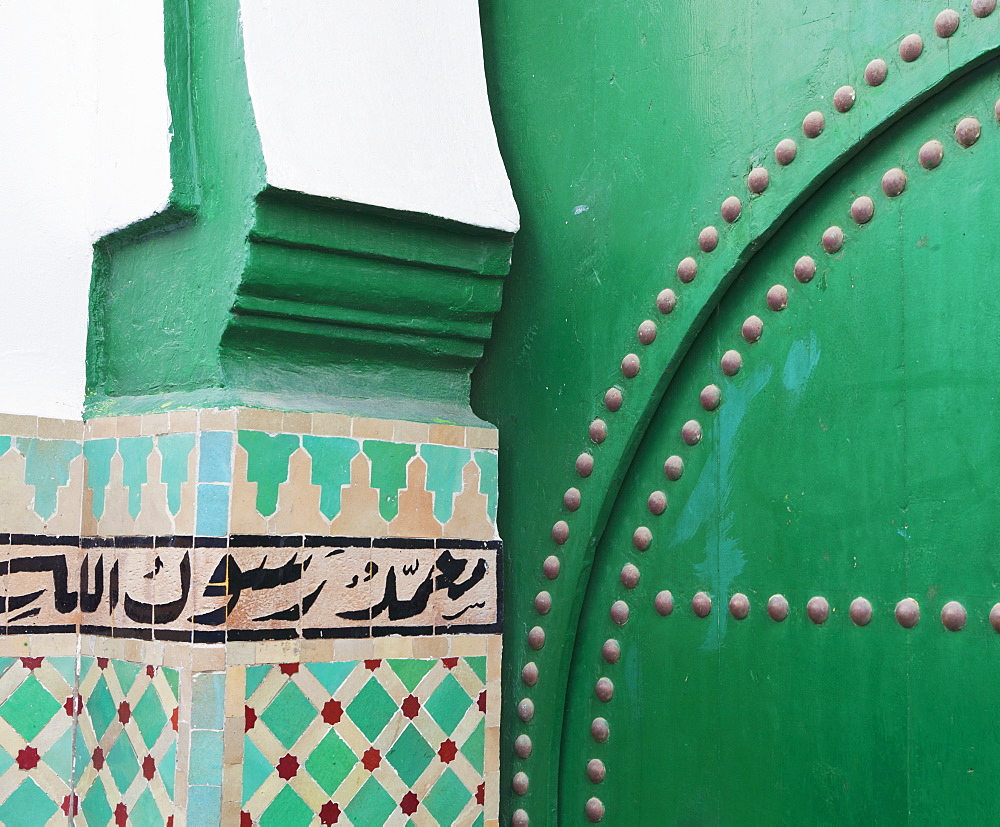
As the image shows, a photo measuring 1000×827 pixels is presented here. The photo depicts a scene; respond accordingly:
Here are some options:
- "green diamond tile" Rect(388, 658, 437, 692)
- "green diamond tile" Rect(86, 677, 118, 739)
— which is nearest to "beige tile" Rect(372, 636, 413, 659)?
"green diamond tile" Rect(388, 658, 437, 692)

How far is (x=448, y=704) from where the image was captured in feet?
→ 4.84

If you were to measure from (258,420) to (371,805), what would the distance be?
480 millimetres

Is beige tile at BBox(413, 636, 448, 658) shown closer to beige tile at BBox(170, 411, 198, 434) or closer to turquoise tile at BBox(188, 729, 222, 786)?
turquoise tile at BBox(188, 729, 222, 786)

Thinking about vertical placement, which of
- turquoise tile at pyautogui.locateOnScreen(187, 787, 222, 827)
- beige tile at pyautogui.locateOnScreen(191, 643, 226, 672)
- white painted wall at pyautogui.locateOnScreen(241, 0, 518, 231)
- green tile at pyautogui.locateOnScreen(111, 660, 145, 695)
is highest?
white painted wall at pyautogui.locateOnScreen(241, 0, 518, 231)

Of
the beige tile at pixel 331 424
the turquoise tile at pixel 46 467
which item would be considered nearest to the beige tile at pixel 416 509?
the beige tile at pixel 331 424

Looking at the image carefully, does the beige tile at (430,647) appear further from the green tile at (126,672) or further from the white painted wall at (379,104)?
the white painted wall at (379,104)

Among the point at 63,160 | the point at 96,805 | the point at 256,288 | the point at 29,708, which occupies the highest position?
the point at 63,160

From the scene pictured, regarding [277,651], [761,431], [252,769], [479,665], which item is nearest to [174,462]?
[277,651]

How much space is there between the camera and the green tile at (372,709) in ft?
4.58

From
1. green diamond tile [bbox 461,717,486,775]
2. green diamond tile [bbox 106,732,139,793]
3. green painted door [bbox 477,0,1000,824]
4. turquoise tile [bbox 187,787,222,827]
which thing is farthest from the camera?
green diamond tile [bbox 461,717,486,775]

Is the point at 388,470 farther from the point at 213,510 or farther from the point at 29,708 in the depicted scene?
the point at 29,708

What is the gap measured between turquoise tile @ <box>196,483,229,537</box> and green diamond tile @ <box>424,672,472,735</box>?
0.35 metres

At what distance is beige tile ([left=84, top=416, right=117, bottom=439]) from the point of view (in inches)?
58.3

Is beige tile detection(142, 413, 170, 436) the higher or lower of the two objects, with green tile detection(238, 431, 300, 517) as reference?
higher
